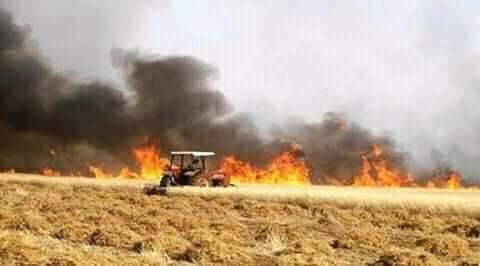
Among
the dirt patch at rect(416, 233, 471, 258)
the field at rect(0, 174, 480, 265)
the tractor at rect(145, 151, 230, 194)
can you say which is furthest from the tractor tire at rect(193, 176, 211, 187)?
the dirt patch at rect(416, 233, 471, 258)

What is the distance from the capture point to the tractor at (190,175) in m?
43.6

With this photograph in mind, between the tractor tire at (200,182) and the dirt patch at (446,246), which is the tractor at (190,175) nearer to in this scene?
the tractor tire at (200,182)

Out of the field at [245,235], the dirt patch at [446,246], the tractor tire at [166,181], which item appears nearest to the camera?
the field at [245,235]

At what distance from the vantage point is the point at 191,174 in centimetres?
4362

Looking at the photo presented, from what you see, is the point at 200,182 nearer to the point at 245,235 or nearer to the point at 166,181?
the point at 166,181

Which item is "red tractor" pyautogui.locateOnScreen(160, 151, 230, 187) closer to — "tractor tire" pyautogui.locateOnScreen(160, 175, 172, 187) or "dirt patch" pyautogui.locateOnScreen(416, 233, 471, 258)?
"tractor tire" pyautogui.locateOnScreen(160, 175, 172, 187)

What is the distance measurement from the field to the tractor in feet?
25.3

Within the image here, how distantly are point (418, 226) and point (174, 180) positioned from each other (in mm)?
21140

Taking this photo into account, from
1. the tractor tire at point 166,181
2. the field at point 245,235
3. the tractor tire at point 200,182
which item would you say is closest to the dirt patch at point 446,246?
the field at point 245,235

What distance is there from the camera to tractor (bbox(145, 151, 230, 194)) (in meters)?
43.6

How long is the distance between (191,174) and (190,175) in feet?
0.30

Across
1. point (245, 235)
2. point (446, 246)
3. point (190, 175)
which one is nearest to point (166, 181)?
point (190, 175)

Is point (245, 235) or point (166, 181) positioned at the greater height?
point (166, 181)

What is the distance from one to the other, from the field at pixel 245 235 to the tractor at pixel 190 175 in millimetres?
7717
